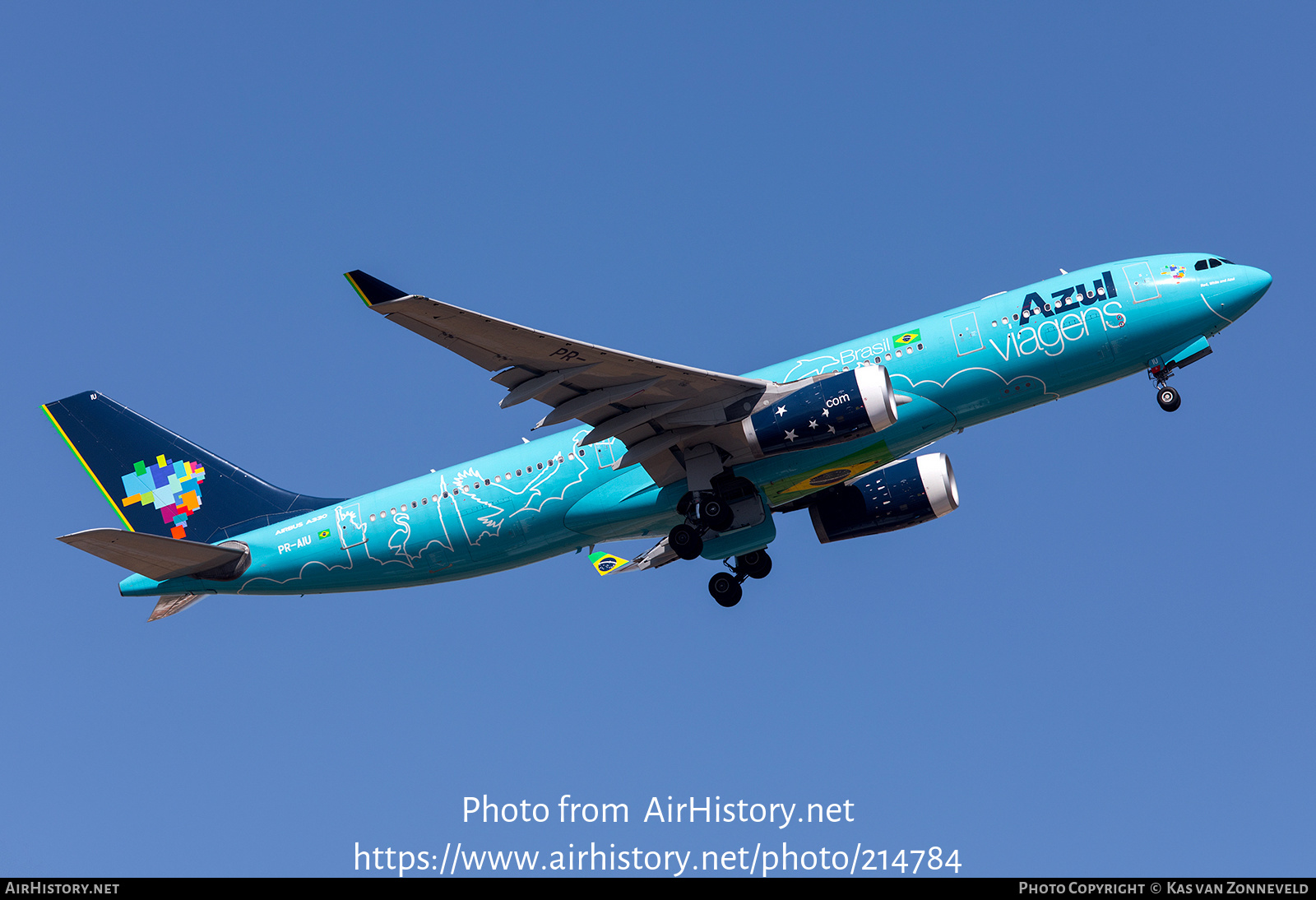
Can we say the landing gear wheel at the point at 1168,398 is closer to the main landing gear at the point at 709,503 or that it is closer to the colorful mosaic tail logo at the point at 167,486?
the main landing gear at the point at 709,503

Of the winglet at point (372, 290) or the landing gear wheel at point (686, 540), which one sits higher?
the winglet at point (372, 290)

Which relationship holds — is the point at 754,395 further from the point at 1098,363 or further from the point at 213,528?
the point at 213,528

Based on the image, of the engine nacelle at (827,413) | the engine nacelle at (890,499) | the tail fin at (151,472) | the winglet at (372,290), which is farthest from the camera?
the tail fin at (151,472)

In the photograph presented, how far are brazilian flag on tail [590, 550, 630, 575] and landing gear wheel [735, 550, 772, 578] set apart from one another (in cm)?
341

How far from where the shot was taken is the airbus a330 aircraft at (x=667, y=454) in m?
28.9

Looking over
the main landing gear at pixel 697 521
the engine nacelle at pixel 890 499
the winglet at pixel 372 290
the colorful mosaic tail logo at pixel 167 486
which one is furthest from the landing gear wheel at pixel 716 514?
the colorful mosaic tail logo at pixel 167 486

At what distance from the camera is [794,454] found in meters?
30.9

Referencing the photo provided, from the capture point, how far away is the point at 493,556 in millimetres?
32438

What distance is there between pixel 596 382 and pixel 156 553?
1202 cm

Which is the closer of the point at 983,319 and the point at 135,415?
the point at 983,319

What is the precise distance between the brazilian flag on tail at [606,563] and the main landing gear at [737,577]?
2833mm

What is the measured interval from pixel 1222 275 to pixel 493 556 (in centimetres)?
1853

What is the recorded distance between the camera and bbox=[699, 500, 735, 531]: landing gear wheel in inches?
1219
